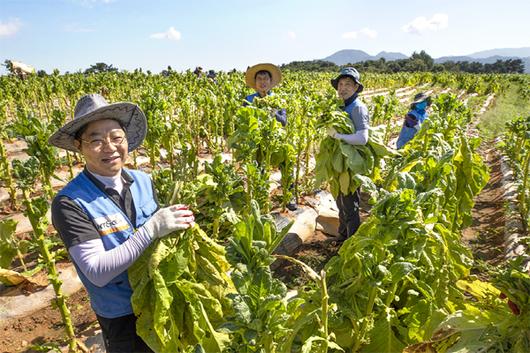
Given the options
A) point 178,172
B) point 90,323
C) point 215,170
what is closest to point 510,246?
point 215,170

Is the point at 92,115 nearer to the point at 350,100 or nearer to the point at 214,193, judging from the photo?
the point at 214,193

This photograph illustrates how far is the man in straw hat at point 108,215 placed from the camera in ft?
4.84

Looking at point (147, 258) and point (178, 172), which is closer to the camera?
point (147, 258)

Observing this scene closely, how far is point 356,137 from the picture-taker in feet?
11.5

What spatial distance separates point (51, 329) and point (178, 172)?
8.29ft

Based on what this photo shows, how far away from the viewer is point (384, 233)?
149 cm

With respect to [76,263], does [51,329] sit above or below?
below

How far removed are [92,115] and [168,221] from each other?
26.3 inches

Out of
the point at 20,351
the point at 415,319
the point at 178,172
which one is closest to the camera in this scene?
the point at 178,172

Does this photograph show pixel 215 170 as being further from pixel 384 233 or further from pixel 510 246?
pixel 510 246

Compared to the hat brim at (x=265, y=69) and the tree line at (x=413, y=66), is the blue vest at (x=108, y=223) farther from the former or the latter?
the tree line at (x=413, y=66)

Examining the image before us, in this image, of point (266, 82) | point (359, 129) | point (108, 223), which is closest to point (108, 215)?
point (108, 223)

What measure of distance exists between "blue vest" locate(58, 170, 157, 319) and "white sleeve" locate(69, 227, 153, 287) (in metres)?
0.12

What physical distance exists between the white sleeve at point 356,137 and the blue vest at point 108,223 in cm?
216
